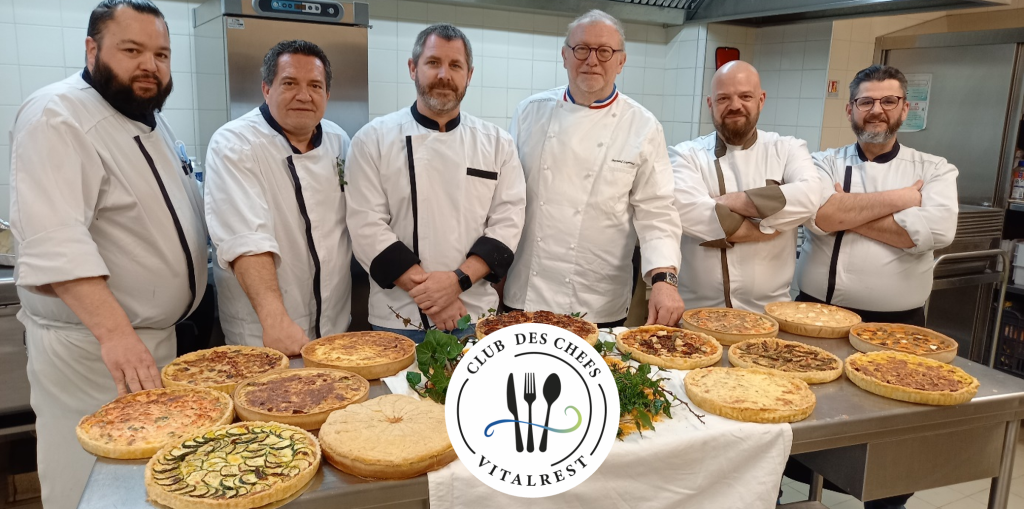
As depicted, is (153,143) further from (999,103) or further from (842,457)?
(999,103)

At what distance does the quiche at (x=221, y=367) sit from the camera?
162 centimetres

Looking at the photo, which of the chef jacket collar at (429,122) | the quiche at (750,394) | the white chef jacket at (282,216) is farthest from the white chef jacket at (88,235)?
the quiche at (750,394)

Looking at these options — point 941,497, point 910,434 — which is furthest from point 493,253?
point 941,497

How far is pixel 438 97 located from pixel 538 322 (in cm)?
85

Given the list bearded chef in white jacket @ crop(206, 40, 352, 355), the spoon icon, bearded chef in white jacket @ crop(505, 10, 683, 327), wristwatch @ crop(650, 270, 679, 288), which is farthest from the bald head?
the spoon icon

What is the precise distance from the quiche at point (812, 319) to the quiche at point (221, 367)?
1.55 m

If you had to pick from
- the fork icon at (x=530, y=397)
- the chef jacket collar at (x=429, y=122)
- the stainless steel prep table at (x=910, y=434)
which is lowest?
the stainless steel prep table at (x=910, y=434)

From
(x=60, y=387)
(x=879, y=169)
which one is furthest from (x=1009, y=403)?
(x=60, y=387)

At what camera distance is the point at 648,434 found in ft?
4.83

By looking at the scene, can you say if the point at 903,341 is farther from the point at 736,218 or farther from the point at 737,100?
the point at 737,100

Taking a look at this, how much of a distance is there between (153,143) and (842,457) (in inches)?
82.1

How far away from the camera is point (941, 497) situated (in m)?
3.10

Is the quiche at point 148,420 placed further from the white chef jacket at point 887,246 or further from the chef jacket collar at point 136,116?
the white chef jacket at point 887,246

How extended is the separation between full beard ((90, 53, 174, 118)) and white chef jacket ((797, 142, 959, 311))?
2311 mm
